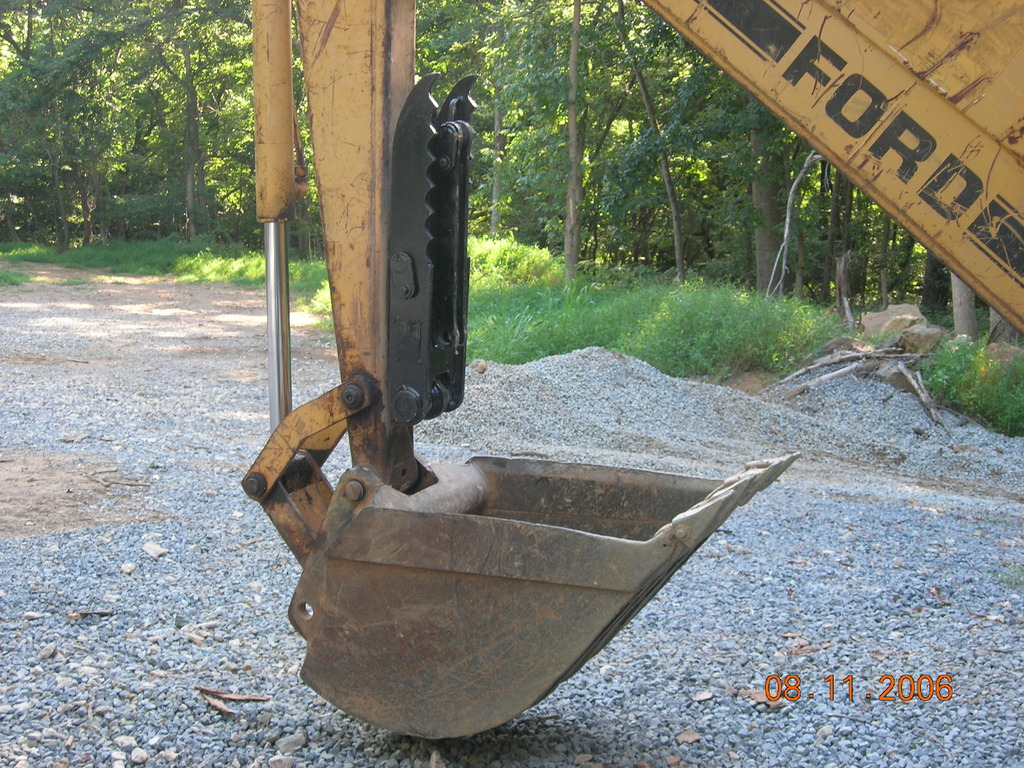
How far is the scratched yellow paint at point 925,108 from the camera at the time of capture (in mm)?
1747

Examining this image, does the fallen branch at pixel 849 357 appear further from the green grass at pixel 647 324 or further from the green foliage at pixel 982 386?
the green foliage at pixel 982 386

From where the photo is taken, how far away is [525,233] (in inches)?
1038

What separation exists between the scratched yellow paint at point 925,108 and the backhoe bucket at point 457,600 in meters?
0.74

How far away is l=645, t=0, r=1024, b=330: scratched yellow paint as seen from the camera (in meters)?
1.75

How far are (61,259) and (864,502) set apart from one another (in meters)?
24.2

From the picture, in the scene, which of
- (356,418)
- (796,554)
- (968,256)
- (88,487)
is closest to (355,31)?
(356,418)

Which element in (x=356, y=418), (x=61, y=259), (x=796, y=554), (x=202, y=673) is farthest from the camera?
(x=61, y=259)

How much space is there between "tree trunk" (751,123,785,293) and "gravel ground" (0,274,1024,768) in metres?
8.84

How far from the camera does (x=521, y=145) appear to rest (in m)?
16.3

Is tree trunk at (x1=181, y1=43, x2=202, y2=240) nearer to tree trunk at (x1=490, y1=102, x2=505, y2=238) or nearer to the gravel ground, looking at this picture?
tree trunk at (x1=490, y1=102, x2=505, y2=238)

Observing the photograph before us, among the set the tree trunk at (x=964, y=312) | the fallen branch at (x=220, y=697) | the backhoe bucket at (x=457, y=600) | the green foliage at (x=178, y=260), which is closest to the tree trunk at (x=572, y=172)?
the tree trunk at (x=964, y=312)

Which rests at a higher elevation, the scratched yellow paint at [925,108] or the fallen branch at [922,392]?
the scratched yellow paint at [925,108]

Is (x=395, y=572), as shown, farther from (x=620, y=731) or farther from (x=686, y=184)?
(x=686, y=184)
